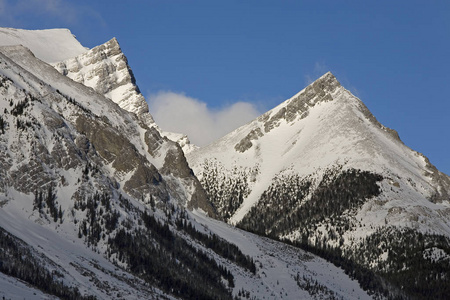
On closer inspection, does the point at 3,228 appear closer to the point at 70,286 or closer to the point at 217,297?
the point at 70,286

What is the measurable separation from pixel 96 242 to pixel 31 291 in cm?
6900

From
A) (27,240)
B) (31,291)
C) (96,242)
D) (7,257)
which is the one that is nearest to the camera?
(31,291)

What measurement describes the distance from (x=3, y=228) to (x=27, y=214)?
24.7 metres

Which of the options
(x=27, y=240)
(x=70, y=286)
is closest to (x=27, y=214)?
(x=27, y=240)

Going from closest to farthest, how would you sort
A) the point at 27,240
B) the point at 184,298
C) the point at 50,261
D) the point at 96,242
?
the point at 50,261 < the point at 27,240 < the point at 184,298 < the point at 96,242

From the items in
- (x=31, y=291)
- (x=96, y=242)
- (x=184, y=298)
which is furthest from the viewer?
(x=96, y=242)

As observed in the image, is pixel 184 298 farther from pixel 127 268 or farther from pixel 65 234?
pixel 65 234

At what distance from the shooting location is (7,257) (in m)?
151

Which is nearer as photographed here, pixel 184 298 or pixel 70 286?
pixel 70 286

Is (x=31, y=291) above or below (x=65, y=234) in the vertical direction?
below

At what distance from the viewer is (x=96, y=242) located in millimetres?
198875

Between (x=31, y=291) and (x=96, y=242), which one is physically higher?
(x=96, y=242)

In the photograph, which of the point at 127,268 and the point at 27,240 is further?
the point at 127,268

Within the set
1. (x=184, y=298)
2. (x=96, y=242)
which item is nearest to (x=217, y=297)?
(x=184, y=298)
